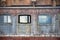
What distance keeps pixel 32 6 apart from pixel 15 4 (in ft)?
1.51

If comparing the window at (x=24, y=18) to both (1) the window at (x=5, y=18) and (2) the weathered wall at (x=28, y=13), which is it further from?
(1) the window at (x=5, y=18)

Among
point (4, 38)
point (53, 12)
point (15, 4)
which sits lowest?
point (4, 38)

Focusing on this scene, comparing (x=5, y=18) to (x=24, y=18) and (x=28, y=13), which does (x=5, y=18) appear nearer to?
(x=24, y=18)

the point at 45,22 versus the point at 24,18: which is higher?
the point at 24,18

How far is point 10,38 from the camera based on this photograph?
3.36m

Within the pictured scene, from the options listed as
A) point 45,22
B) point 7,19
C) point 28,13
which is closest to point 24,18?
point 28,13

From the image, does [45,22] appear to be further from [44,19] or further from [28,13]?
[28,13]

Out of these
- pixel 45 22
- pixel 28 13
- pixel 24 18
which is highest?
pixel 28 13

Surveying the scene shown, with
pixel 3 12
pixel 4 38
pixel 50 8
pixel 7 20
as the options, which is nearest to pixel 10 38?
pixel 4 38

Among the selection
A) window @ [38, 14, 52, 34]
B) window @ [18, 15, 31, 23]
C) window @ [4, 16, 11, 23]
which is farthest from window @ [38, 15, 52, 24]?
window @ [4, 16, 11, 23]

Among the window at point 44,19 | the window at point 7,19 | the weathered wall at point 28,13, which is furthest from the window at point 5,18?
the window at point 44,19

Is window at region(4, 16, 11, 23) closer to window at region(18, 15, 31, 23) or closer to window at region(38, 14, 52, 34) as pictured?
window at region(18, 15, 31, 23)

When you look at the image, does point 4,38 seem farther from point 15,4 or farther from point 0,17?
point 15,4

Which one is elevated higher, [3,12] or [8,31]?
[3,12]
